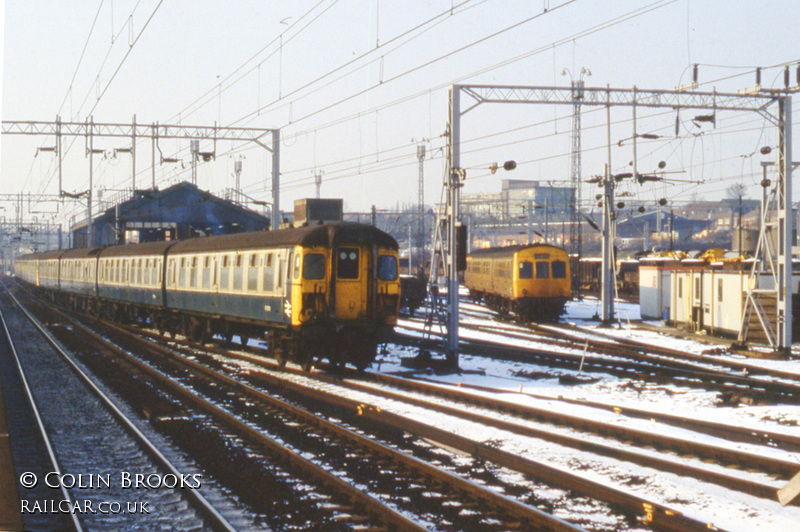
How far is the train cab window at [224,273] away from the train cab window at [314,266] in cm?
459

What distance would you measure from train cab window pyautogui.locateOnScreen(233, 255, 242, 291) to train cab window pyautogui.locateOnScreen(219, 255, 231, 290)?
454 mm

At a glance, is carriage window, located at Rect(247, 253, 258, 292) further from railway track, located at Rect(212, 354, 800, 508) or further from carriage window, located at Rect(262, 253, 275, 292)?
railway track, located at Rect(212, 354, 800, 508)

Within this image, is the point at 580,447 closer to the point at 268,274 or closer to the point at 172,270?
the point at 268,274

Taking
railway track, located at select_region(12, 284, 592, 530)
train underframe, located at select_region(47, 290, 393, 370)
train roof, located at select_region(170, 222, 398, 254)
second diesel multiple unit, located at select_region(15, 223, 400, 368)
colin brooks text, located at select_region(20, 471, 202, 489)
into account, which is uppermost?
train roof, located at select_region(170, 222, 398, 254)

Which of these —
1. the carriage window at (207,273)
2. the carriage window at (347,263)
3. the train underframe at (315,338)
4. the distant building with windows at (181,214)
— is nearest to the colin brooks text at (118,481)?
the train underframe at (315,338)

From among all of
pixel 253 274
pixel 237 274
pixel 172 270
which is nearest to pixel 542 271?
pixel 172 270

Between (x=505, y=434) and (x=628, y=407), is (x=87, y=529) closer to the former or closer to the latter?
(x=505, y=434)

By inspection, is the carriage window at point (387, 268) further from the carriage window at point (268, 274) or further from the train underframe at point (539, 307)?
the train underframe at point (539, 307)

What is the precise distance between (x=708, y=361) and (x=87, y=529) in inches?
660

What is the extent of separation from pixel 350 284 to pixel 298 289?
1120 mm

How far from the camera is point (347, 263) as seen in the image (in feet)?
58.4

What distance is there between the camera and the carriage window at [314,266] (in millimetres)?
17469

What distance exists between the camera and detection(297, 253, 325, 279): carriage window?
17.5 metres

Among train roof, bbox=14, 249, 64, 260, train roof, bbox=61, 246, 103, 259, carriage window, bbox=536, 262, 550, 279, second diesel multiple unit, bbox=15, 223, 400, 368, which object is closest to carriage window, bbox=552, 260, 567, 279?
carriage window, bbox=536, 262, 550, 279
